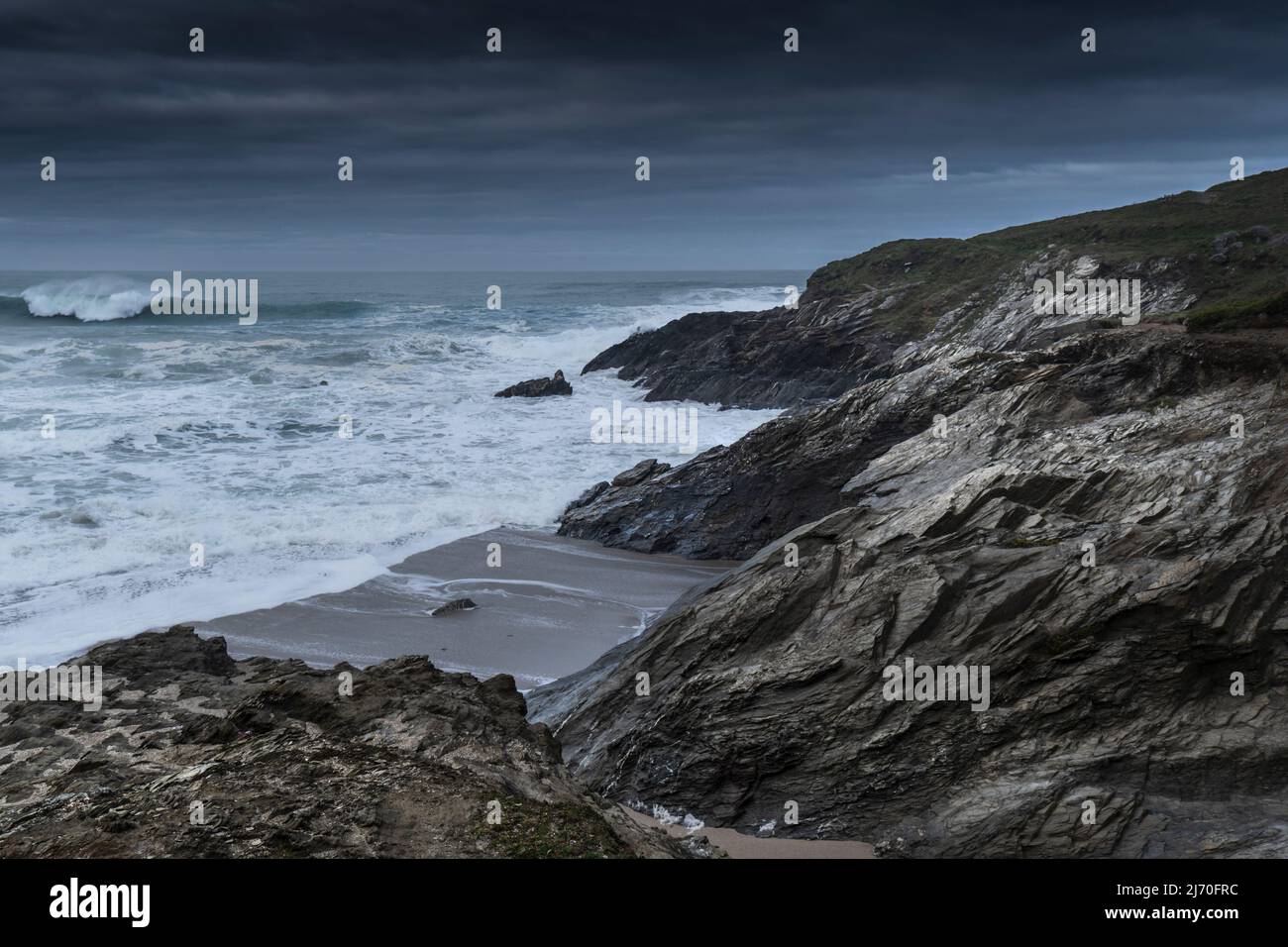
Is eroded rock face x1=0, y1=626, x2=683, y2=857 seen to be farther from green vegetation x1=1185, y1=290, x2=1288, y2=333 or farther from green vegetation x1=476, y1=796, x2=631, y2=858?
green vegetation x1=1185, y1=290, x2=1288, y2=333

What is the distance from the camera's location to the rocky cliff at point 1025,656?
10133mm

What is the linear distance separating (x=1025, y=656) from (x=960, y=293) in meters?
38.6

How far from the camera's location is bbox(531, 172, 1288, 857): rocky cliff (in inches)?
399

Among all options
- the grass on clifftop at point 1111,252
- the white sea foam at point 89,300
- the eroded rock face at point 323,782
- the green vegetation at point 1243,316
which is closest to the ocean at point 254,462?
the eroded rock face at point 323,782

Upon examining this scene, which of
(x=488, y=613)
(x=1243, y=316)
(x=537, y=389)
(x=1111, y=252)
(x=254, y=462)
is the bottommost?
(x=488, y=613)

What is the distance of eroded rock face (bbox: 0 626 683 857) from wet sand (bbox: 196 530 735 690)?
6.11 meters

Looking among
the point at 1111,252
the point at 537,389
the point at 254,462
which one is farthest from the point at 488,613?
the point at 1111,252

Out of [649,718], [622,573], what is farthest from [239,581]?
[649,718]

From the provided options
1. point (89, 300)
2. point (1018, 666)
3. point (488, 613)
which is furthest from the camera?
point (89, 300)

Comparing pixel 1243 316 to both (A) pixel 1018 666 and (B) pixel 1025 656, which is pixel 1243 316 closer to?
(B) pixel 1025 656

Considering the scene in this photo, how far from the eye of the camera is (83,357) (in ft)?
185

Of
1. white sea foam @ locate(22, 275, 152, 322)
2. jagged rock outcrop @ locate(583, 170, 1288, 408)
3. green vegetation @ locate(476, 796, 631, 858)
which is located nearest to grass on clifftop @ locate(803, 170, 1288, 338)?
jagged rock outcrop @ locate(583, 170, 1288, 408)

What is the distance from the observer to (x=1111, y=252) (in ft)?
128

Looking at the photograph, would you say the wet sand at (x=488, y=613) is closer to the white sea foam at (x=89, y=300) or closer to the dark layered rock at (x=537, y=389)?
the dark layered rock at (x=537, y=389)
